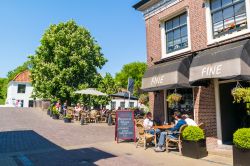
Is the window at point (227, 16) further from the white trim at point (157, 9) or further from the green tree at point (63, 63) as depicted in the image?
the green tree at point (63, 63)

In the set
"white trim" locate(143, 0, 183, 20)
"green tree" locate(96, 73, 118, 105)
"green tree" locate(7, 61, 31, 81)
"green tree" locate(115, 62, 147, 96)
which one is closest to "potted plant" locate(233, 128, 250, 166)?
"white trim" locate(143, 0, 183, 20)

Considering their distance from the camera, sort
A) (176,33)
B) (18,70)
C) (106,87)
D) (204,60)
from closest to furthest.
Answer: (204,60) < (176,33) < (106,87) < (18,70)

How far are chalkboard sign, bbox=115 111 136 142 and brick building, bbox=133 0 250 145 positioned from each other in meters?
1.56

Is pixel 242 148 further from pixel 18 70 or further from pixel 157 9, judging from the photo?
pixel 18 70

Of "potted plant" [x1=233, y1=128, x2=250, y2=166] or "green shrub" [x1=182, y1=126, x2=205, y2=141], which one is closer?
"potted plant" [x1=233, y1=128, x2=250, y2=166]

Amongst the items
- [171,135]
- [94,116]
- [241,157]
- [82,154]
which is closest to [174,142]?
[171,135]

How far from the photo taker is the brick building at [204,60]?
8742mm

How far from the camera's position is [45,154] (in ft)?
30.0

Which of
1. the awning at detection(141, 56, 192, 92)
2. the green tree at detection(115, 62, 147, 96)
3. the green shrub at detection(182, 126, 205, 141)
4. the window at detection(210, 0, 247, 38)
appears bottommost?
the green shrub at detection(182, 126, 205, 141)

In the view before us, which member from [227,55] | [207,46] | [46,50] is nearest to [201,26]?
[207,46]

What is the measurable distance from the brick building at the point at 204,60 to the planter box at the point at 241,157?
7.03ft

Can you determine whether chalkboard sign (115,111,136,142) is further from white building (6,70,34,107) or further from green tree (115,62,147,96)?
green tree (115,62,147,96)

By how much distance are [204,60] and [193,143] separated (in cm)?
297

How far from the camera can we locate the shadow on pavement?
810 cm
